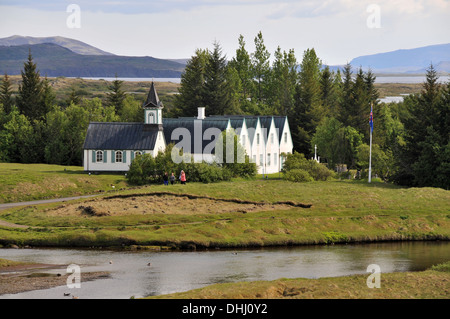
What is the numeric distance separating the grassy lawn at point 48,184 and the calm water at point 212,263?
19449 millimetres

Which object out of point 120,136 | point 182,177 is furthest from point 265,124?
point 182,177

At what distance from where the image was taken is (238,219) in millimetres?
49594

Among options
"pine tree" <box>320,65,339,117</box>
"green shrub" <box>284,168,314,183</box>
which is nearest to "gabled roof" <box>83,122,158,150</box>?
"green shrub" <box>284,168,314,183</box>

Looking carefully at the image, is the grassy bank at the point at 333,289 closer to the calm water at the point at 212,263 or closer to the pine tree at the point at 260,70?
the calm water at the point at 212,263

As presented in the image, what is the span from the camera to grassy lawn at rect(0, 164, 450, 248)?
148 ft

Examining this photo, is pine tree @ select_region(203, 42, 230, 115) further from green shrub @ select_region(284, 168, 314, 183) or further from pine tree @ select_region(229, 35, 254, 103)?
green shrub @ select_region(284, 168, 314, 183)

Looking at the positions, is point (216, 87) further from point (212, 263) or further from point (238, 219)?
point (212, 263)

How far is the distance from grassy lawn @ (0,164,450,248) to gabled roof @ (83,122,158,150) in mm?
10688

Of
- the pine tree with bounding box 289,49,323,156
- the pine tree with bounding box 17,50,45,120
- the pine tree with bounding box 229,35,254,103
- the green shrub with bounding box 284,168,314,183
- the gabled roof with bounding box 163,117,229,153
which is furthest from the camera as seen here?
the pine tree with bounding box 229,35,254,103

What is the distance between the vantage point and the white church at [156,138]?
75.4 m

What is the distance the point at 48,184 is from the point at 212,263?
30807 mm

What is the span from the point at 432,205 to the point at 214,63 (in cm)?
6850

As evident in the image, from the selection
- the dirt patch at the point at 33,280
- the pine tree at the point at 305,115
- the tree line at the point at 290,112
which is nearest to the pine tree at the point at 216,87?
the tree line at the point at 290,112
